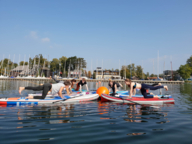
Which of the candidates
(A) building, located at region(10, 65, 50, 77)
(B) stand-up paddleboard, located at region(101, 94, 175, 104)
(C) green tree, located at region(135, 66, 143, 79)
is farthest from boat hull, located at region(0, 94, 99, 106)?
(C) green tree, located at region(135, 66, 143, 79)

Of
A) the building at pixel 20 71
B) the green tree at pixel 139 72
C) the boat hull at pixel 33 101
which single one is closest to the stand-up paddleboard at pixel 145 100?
the boat hull at pixel 33 101

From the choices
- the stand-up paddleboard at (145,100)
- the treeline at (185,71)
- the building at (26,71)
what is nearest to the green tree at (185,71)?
the treeline at (185,71)

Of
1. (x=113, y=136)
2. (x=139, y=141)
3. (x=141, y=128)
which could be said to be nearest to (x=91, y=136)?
(x=113, y=136)

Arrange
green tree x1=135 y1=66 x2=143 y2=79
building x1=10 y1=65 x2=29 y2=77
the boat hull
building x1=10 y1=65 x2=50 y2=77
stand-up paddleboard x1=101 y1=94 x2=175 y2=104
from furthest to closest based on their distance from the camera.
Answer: green tree x1=135 y1=66 x2=143 y2=79, building x1=10 y1=65 x2=29 y2=77, building x1=10 y1=65 x2=50 y2=77, stand-up paddleboard x1=101 y1=94 x2=175 y2=104, the boat hull

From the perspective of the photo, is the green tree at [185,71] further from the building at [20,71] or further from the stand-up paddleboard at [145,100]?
the building at [20,71]

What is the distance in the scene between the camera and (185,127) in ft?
18.0

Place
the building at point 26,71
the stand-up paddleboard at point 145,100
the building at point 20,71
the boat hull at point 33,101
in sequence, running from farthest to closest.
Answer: the building at point 20,71 → the building at point 26,71 → the stand-up paddleboard at point 145,100 → the boat hull at point 33,101

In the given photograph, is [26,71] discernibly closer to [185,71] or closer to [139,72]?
[139,72]

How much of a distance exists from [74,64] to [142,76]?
2143 inches

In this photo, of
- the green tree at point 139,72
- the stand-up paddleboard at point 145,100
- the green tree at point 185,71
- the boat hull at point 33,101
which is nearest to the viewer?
the boat hull at point 33,101

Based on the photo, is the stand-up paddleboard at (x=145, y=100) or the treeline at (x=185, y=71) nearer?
the stand-up paddleboard at (x=145, y=100)

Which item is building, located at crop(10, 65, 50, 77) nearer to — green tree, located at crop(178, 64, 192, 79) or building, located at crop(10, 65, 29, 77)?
building, located at crop(10, 65, 29, 77)

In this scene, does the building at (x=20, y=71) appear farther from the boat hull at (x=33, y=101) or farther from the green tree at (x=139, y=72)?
the boat hull at (x=33, y=101)

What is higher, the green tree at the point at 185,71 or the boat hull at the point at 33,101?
the green tree at the point at 185,71
